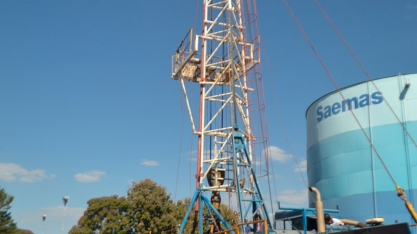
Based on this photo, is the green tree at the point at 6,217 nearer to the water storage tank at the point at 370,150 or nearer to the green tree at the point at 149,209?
the green tree at the point at 149,209

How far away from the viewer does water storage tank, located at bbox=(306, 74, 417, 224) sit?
102 ft

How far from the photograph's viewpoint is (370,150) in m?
32.5

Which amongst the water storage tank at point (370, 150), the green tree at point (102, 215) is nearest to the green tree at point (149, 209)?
the green tree at point (102, 215)

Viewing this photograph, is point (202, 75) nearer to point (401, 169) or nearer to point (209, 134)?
point (209, 134)

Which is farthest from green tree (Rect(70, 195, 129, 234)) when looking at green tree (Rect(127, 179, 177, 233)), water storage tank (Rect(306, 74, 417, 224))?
water storage tank (Rect(306, 74, 417, 224))

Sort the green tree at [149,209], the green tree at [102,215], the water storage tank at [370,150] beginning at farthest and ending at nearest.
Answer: the green tree at [102,215]
the green tree at [149,209]
the water storage tank at [370,150]

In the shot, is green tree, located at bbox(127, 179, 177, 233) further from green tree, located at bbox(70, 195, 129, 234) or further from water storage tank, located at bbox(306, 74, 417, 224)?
water storage tank, located at bbox(306, 74, 417, 224)

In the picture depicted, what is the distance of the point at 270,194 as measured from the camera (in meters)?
24.5

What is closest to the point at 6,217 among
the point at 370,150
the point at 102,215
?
the point at 102,215

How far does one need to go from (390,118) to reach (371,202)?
624 centimetres

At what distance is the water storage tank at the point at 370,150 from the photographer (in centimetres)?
3120

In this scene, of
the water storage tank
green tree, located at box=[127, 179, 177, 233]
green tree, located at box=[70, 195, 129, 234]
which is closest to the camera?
the water storage tank

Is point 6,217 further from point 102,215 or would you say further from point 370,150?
point 370,150

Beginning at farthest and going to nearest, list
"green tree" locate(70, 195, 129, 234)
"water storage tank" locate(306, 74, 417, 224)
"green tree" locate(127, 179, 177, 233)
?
"green tree" locate(70, 195, 129, 234) < "green tree" locate(127, 179, 177, 233) < "water storage tank" locate(306, 74, 417, 224)
